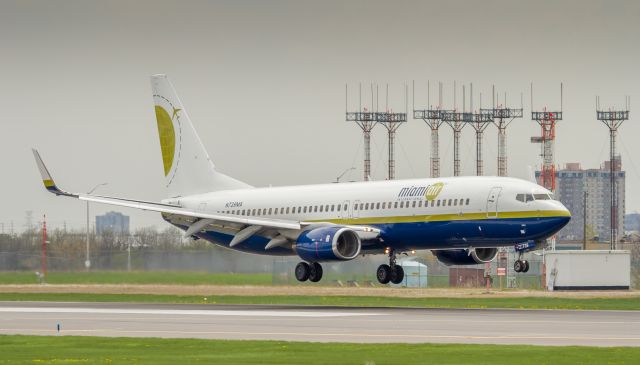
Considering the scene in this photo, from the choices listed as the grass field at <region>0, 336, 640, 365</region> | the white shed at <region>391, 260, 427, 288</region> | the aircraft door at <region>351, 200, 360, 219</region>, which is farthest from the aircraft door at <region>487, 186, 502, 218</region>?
the white shed at <region>391, 260, 427, 288</region>

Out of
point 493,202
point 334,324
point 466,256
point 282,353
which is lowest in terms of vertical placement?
point 334,324

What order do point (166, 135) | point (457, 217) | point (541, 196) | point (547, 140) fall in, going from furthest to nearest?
point (547, 140)
point (166, 135)
point (457, 217)
point (541, 196)

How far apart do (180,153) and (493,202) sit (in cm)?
2756

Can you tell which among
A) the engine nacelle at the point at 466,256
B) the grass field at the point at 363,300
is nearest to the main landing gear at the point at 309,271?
the grass field at the point at 363,300

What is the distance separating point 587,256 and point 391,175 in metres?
57.2

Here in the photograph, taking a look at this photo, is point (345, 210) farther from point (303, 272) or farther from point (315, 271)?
point (303, 272)

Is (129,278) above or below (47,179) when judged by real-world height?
below

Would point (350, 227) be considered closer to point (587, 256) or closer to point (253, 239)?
point (253, 239)

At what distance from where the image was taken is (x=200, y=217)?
263ft

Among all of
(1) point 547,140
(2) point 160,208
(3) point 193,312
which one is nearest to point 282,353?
(3) point 193,312

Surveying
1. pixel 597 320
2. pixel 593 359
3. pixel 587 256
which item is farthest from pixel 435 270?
pixel 593 359

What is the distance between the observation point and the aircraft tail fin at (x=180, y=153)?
3465 inches

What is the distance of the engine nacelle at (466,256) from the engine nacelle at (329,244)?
592 centimetres

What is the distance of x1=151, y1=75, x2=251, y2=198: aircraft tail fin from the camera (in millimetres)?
88000
